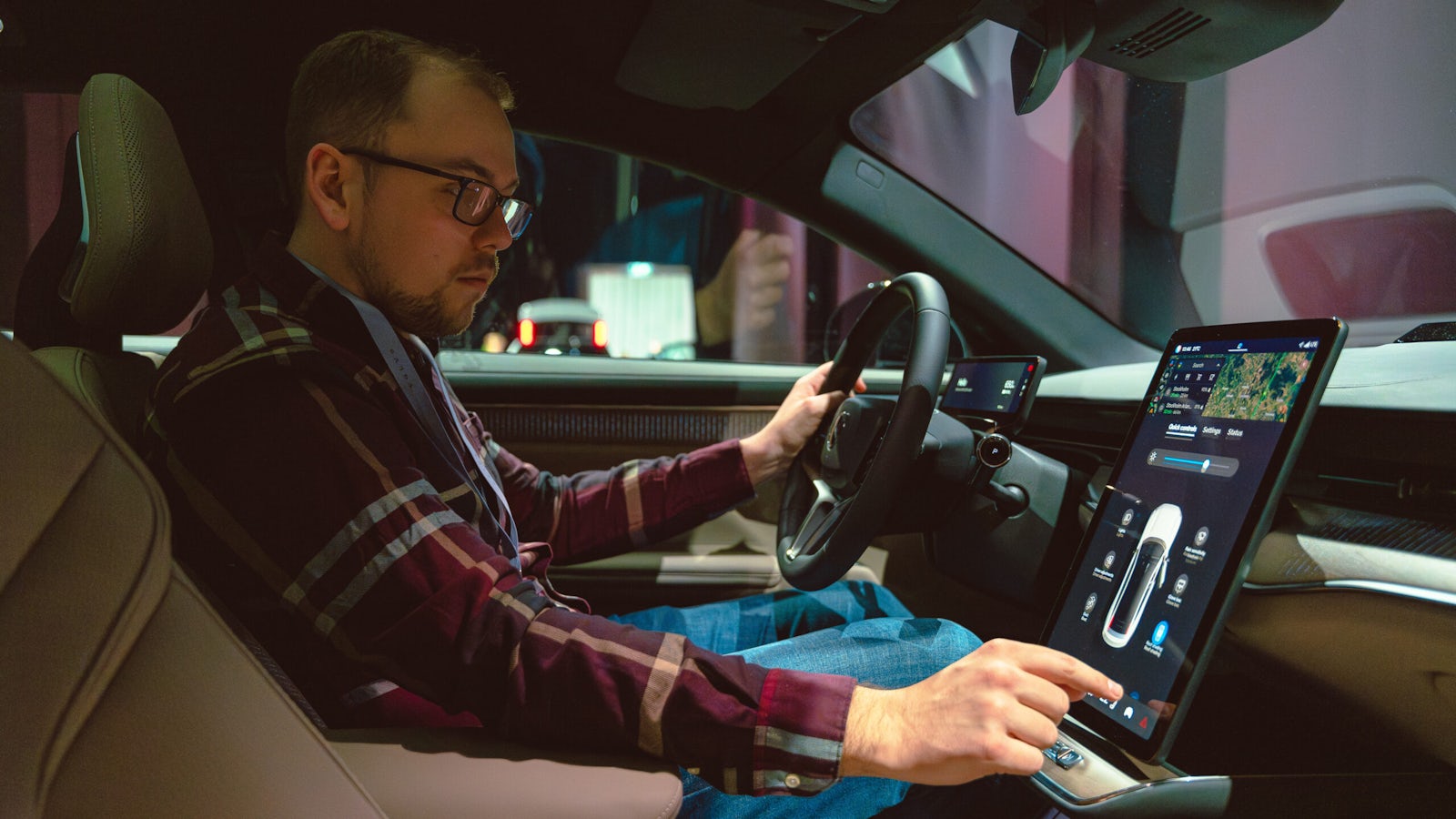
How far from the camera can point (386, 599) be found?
0.93 metres

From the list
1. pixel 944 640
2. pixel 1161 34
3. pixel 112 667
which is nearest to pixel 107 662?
pixel 112 667

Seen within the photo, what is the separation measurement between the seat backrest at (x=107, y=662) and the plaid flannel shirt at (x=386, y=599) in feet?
0.67

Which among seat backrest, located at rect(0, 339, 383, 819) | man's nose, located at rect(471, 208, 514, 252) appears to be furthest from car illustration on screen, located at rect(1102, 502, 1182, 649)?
man's nose, located at rect(471, 208, 514, 252)

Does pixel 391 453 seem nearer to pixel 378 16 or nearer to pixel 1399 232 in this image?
pixel 378 16

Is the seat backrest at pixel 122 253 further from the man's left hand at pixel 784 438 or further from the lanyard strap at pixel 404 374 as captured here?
the man's left hand at pixel 784 438

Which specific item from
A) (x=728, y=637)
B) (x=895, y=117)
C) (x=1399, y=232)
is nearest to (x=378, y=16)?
(x=895, y=117)

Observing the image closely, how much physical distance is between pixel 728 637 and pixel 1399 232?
5.86ft

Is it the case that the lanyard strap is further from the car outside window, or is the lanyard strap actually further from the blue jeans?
the car outside window

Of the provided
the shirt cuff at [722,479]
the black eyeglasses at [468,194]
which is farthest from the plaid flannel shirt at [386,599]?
the shirt cuff at [722,479]

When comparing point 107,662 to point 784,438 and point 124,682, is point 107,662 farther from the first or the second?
point 784,438

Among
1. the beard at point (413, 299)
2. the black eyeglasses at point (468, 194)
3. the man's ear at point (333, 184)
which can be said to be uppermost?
the black eyeglasses at point (468, 194)

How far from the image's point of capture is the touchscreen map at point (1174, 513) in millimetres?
963

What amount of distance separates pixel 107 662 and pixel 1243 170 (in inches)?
125

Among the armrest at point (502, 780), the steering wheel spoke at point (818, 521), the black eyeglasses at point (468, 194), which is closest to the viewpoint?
the armrest at point (502, 780)
